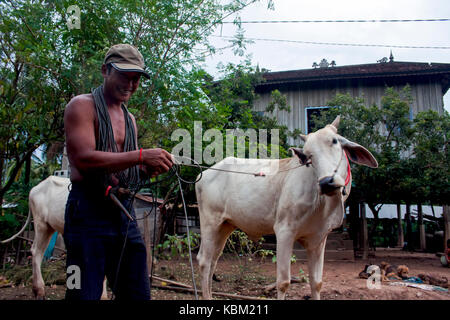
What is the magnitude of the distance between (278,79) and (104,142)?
37.1ft

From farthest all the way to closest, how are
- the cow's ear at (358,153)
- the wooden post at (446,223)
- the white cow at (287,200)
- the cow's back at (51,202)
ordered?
the wooden post at (446,223)
the cow's back at (51,202)
the cow's ear at (358,153)
the white cow at (287,200)

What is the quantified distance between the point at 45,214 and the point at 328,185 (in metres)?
4.53

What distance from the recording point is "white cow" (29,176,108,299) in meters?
5.24

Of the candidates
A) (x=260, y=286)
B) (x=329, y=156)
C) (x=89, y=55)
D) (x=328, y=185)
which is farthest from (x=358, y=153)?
(x=89, y=55)

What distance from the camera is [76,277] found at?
75.2 inches

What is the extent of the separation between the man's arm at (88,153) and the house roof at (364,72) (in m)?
11.1

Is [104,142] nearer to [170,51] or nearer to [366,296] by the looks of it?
[170,51]

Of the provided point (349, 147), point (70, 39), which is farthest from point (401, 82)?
point (70, 39)

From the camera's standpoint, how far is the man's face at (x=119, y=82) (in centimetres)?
219

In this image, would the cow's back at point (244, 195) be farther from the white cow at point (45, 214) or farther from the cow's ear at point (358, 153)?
the white cow at point (45, 214)

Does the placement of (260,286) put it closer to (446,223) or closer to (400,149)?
(400,149)

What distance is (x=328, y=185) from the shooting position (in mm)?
3150

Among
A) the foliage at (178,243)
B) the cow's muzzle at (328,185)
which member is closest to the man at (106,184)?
the cow's muzzle at (328,185)

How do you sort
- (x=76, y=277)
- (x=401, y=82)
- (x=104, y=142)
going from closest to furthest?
1. (x=76, y=277)
2. (x=104, y=142)
3. (x=401, y=82)
